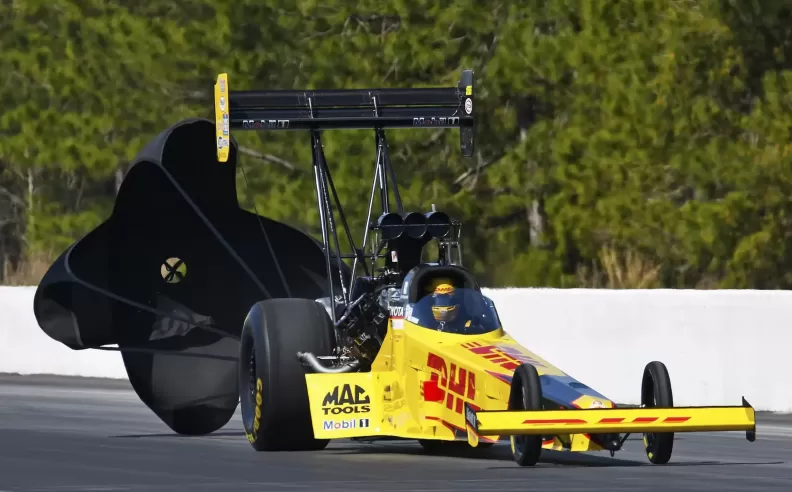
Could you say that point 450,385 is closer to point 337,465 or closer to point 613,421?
point 337,465

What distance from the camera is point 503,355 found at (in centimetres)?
1452

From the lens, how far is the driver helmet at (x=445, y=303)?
49.8 feet

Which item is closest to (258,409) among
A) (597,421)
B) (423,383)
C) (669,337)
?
(423,383)

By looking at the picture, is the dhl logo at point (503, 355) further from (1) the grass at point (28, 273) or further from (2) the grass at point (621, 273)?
(1) the grass at point (28, 273)

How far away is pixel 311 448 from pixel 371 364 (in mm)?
860

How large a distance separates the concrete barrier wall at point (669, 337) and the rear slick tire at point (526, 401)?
628cm

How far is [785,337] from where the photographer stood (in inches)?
770

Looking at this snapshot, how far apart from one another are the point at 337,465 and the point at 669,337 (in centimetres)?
659

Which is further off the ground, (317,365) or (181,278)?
(181,278)

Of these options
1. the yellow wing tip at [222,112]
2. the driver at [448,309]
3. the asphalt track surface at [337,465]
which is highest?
the yellow wing tip at [222,112]

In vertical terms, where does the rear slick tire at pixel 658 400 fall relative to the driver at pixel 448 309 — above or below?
below

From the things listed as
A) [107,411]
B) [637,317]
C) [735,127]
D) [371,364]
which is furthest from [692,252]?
[371,364]

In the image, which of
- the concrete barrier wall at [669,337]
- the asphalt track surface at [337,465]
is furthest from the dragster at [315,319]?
the concrete barrier wall at [669,337]

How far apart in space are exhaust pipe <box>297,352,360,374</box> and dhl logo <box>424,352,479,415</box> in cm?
126
